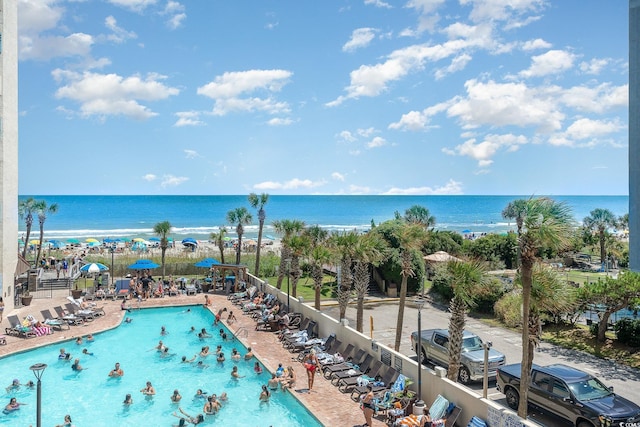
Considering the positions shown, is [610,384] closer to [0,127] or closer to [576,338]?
[576,338]

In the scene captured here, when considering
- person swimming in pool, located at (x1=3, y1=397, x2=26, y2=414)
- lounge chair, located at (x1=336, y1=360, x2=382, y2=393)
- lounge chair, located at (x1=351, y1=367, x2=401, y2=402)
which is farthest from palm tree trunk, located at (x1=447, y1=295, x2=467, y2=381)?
person swimming in pool, located at (x1=3, y1=397, x2=26, y2=414)

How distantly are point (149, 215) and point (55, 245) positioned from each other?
9335cm

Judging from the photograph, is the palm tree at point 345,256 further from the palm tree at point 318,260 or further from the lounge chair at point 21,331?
the lounge chair at point 21,331

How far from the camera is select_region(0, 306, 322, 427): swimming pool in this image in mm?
14445

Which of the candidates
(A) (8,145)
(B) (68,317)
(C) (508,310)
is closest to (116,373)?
(B) (68,317)

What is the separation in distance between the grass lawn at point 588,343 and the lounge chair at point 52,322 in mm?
23075

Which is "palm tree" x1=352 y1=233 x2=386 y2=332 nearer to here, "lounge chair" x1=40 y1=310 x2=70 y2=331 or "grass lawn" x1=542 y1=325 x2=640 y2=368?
"grass lawn" x1=542 y1=325 x2=640 y2=368

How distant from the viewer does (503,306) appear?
24172 millimetres

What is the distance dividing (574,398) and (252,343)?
42.9 feet

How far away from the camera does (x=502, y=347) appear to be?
19938mm

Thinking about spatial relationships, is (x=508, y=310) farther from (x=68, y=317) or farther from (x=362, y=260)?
(x=68, y=317)

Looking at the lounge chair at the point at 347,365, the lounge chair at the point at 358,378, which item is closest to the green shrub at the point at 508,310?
the lounge chair at the point at 347,365

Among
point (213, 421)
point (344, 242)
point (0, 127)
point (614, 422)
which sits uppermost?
point (0, 127)

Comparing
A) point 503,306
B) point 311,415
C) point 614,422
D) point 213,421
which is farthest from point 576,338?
point 213,421
